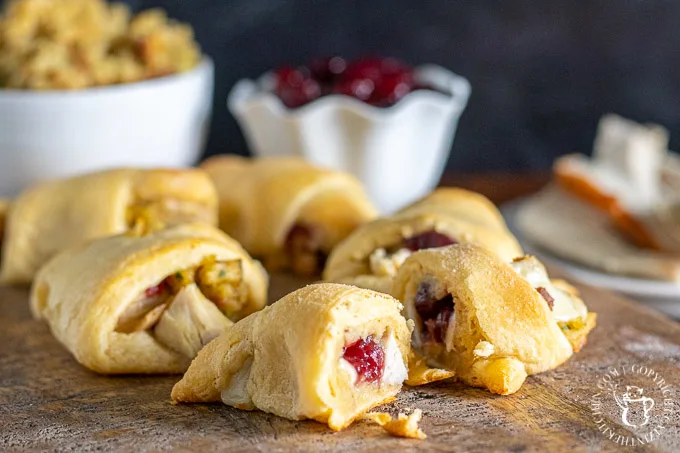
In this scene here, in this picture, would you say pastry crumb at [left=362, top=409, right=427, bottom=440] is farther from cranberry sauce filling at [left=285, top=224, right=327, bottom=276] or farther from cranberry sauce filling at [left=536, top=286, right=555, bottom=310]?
cranberry sauce filling at [left=285, top=224, right=327, bottom=276]

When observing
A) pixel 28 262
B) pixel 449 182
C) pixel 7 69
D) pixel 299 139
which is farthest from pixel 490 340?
pixel 449 182

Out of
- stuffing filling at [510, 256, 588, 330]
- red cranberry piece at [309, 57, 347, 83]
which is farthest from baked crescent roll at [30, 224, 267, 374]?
red cranberry piece at [309, 57, 347, 83]

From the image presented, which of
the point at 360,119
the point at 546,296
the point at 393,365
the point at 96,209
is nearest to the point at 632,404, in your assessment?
the point at 546,296

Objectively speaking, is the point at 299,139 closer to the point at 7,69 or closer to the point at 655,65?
the point at 7,69

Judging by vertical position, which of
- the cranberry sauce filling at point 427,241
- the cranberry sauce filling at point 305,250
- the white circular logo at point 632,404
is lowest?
the cranberry sauce filling at point 305,250

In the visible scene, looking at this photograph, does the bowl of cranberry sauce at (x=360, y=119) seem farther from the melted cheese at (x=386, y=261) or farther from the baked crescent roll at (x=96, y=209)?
the melted cheese at (x=386, y=261)

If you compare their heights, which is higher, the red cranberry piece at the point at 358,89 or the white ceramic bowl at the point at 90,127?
the red cranberry piece at the point at 358,89

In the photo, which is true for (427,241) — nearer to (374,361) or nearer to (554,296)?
(554,296)

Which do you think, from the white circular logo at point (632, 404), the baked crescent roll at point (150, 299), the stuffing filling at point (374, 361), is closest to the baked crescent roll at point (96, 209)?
the baked crescent roll at point (150, 299)
